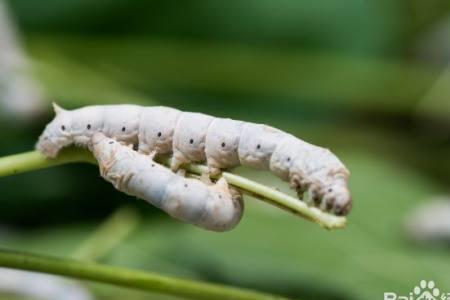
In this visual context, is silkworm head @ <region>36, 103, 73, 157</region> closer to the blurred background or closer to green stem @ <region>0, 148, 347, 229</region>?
green stem @ <region>0, 148, 347, 229</region>

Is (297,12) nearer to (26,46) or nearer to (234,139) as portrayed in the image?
(26,46)

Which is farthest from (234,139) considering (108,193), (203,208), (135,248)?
(108,193)

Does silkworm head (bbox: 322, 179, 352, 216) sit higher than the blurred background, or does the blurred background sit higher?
the blurred background

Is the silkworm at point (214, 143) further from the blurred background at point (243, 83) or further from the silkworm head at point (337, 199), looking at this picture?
the blurred background at point (243, 83)

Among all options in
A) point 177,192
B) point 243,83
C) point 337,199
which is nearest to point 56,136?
point 177,192

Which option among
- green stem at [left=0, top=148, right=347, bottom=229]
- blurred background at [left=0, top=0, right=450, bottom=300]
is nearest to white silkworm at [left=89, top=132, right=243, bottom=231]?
green stem at [left=0, top=148, right=347, bottom=229]

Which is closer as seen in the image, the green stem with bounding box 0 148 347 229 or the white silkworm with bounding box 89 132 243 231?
the green stem with bounding box 0 148 347 229

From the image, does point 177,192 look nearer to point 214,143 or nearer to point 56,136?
point 214,143
